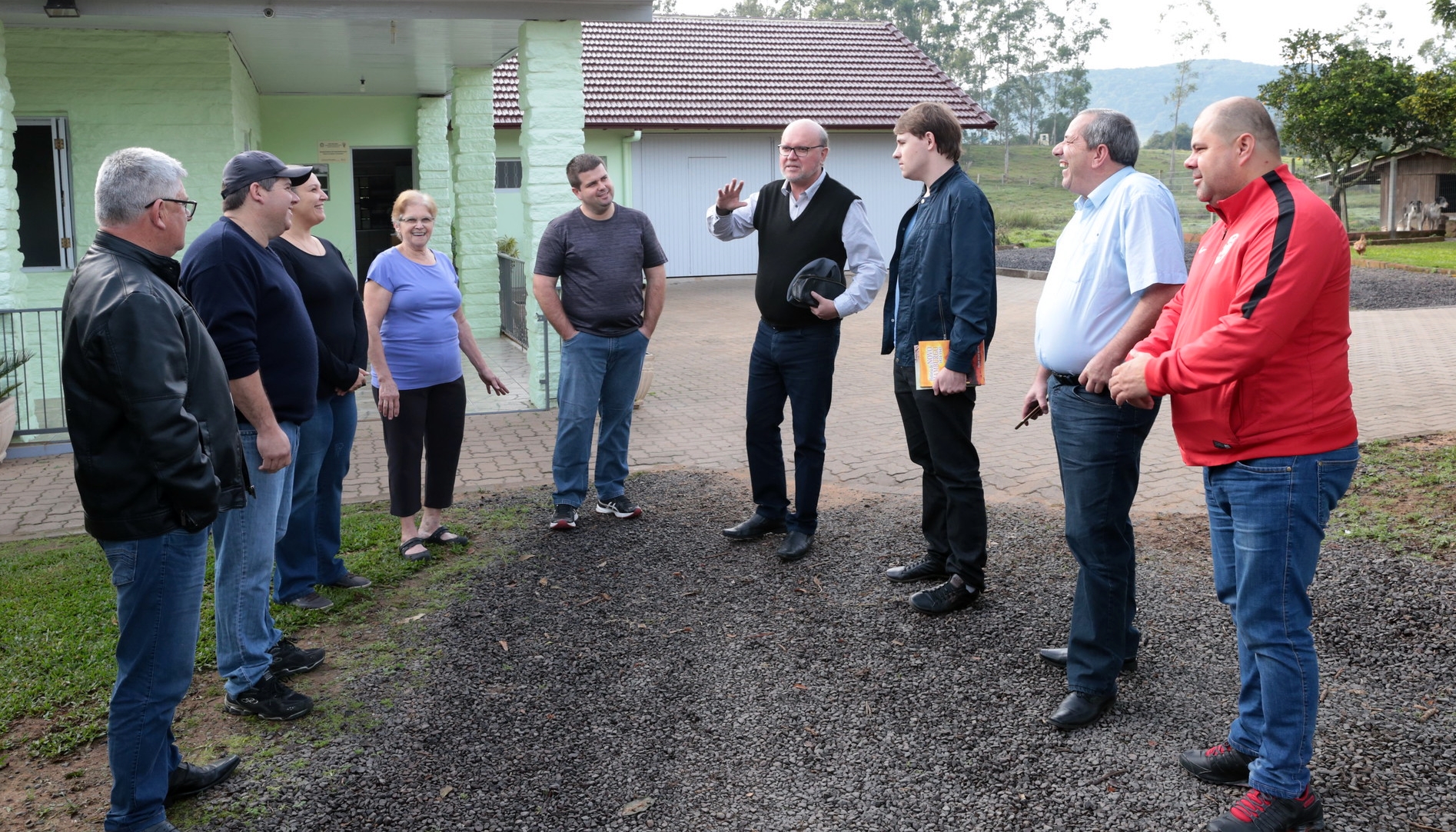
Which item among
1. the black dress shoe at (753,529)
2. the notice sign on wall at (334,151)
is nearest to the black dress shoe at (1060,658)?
the black dress shoe at (753,529)

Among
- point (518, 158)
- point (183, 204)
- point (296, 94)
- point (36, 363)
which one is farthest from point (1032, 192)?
point (183, 204)

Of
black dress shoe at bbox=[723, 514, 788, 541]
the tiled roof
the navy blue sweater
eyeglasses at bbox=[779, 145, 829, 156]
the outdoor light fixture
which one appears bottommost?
black dress shoe at bbox=[723, 514, 788, 541]

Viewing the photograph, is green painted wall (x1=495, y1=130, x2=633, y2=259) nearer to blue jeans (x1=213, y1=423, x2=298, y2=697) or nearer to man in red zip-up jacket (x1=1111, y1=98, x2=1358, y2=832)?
blue jeans (x1=213, y1=423, x2=298, y2=697)

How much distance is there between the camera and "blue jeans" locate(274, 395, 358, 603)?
5.18 m

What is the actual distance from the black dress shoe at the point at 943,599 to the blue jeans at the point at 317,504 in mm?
2770

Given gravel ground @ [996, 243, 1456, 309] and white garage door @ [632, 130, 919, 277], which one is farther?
white garage door @ [632, 130, 919, 277]

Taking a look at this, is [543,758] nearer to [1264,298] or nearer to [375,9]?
[1264,298]

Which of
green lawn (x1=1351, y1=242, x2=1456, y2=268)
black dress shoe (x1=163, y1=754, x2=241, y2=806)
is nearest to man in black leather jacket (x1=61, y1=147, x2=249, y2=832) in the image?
black dress shoe (x1=163, y1=754, x2=241, y2=806)

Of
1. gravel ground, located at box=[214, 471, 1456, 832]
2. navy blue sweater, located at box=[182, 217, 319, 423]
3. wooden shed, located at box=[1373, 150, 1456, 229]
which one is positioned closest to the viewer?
gravel ground, located at box=[214, 471, 1456, 832]

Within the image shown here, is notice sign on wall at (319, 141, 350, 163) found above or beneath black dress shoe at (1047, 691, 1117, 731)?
above

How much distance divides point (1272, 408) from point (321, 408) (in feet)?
12.8

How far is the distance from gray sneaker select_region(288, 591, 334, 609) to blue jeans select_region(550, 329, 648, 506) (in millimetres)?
1595

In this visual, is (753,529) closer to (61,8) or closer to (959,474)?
(959,474)

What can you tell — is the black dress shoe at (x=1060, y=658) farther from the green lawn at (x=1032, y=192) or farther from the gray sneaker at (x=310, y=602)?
the green lawn at (x=1032, y=192)
